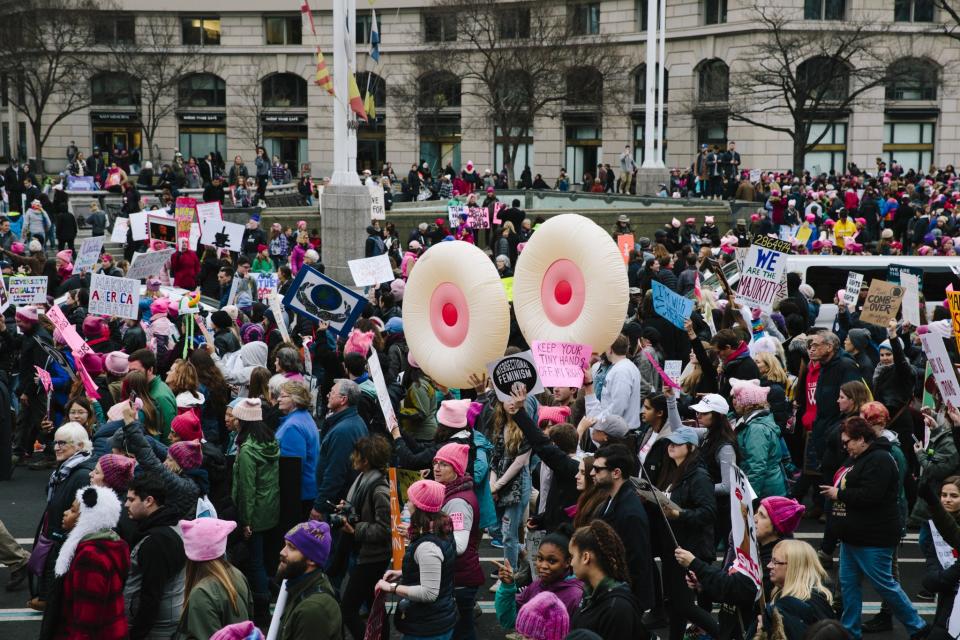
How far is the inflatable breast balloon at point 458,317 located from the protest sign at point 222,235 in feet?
29.7

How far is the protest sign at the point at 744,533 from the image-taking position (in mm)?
5902

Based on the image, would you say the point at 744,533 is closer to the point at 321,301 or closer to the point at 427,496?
the point at 427,496

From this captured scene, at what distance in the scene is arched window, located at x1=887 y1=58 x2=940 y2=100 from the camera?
158 feet

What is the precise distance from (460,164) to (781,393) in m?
49.0

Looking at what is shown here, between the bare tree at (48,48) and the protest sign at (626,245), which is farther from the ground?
the bare tree at (48,48)

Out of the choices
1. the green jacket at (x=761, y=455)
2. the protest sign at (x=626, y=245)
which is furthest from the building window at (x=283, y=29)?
the green jacket at (x=761, y=455)

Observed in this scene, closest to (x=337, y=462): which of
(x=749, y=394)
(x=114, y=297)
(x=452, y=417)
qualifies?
(x=452, y=417)

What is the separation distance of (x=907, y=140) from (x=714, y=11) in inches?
406

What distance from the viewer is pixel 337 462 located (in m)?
8.26

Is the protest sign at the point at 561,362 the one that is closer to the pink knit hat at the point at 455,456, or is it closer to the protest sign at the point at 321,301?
the pink knit hat at the point at 455,456

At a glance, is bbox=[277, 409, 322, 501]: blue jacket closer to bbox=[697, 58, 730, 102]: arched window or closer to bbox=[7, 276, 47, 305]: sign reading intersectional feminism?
bbox=[7, 276, 47, 305]: sign reading intersectional feminism

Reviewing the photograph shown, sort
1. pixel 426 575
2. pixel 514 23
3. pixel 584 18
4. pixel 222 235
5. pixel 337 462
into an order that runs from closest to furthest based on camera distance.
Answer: pixel 426 575, pixel 337 462, pixel 222 235, pixel 514 23, pixel 584 18

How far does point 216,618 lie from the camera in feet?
19.0

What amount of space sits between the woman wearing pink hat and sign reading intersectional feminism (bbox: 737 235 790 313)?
7.81 meters
